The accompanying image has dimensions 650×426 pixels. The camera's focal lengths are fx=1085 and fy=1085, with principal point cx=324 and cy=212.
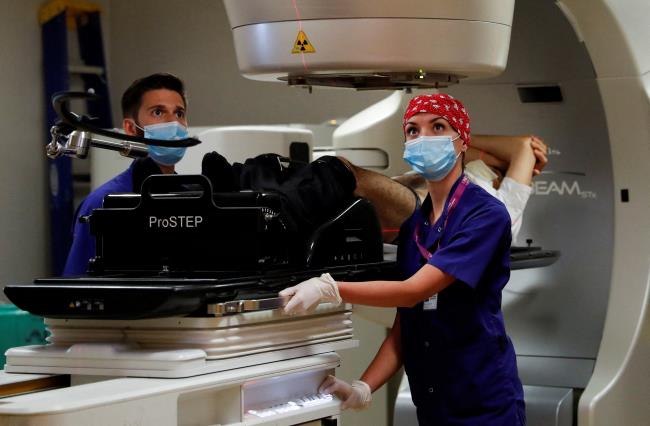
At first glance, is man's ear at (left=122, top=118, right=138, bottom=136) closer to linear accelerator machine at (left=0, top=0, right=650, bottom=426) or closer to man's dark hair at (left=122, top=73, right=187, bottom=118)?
man's dark hair at (left=122, top=73, right=187, bottom=118)

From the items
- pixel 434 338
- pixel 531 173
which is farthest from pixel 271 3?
pixel 531 173

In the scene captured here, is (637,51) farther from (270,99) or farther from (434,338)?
(270,99)

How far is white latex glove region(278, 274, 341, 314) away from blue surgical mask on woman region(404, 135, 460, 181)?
447mm

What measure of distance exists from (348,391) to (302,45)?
63 cm

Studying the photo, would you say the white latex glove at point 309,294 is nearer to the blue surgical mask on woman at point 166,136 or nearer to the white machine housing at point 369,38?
the white machine housing at point 369,38

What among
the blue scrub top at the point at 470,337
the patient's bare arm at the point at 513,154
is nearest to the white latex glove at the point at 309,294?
the blue scrub top at the point at 470,337

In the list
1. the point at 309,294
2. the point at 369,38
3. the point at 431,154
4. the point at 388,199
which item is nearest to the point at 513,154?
the point at 388,199

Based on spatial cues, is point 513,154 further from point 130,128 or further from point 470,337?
point 130,128

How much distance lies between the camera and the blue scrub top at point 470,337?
81.0 inches

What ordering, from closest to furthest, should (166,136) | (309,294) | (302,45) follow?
(309,294), (302,45), (166,136)

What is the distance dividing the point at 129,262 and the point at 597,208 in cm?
165

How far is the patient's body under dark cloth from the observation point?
1879 millimetres

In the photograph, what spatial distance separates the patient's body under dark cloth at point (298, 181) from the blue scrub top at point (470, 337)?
9.0 inches

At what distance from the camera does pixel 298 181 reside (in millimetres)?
1921
